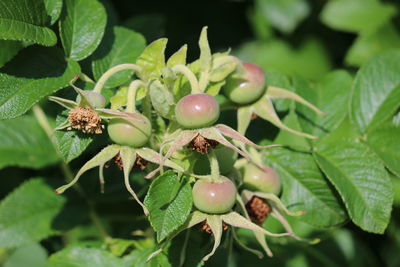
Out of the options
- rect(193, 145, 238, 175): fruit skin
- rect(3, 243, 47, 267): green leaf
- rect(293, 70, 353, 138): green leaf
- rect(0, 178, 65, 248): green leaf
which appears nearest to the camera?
rect(193, 145, 238, 175): fruit skin

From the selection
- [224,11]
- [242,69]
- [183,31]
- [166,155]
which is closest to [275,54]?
[224,11]

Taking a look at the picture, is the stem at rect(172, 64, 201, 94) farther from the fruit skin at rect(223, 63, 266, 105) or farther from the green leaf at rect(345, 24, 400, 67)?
the green leaf at rect(345, 24, 400, 67)

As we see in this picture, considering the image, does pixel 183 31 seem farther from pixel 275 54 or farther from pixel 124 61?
pixel 124 61

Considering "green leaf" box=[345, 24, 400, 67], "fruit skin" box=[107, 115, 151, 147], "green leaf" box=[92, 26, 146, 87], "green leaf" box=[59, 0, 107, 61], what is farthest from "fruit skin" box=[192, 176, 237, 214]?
"green leaf" box=[345, 24, 400, 67]

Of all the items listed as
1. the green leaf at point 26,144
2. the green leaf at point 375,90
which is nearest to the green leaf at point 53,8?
the green leaf at point 26,144

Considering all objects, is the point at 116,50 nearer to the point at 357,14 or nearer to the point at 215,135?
the point at 215,135
